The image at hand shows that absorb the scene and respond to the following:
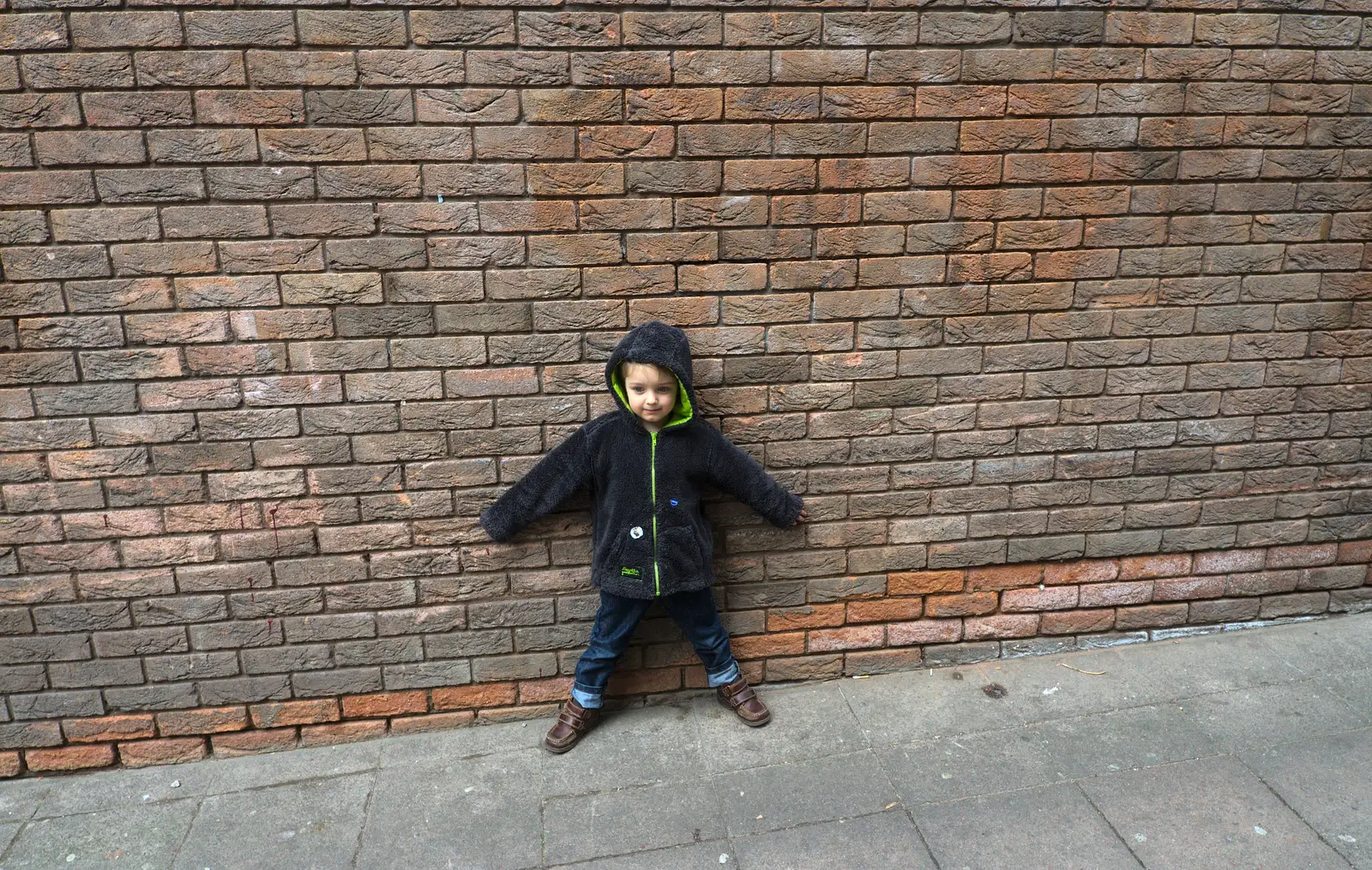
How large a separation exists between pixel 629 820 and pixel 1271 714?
8.24 feet

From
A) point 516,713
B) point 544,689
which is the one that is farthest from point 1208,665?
point 516,713

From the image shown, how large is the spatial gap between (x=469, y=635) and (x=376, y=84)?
2038mm

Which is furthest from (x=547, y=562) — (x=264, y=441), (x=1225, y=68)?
(x=1225, y=68)

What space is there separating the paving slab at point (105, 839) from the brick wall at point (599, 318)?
0.29 m

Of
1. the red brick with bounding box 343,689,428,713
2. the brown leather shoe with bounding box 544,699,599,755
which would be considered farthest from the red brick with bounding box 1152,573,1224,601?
the red brick with bounding box 343,689,428,713

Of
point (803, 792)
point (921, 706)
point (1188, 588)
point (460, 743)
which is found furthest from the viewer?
point (1188, 588)

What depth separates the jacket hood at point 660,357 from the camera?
2.73 metres

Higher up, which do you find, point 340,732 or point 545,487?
point 545,487

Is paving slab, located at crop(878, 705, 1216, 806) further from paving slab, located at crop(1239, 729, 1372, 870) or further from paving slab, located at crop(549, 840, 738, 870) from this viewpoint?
paving slab, located at crop(549, 840, 738, 870)

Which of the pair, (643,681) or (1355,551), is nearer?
(643,681)

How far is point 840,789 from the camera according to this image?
9.38 ft

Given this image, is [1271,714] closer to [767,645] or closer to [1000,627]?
[1000,627]

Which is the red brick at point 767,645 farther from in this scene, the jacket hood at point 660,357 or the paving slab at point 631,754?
the jacket hood at point 660,357

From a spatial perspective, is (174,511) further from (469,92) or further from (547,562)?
(469,92)
